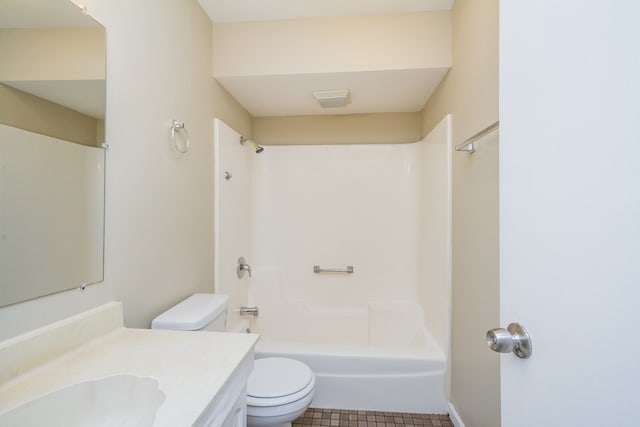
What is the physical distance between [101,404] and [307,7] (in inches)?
81.3

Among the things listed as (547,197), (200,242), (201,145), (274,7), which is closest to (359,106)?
(274,7)

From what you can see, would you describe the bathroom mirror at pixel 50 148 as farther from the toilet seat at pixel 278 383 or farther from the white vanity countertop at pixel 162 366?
the toilet seat at pixel 278 383

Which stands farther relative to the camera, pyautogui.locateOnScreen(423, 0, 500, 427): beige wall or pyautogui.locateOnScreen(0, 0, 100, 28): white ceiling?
pyautogui.locateOnScreen(423, 0, 500, 427): beige wall

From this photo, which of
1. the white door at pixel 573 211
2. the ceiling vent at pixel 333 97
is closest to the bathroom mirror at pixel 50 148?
the white door at pixel 573 211

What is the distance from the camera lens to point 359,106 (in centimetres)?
249

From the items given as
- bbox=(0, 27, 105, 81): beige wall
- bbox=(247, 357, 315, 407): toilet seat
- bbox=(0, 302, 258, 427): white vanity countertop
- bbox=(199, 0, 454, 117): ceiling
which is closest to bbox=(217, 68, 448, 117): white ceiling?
bbox=(199, 0, 454, 117): ceiling

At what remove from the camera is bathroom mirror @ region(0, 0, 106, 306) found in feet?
2.50

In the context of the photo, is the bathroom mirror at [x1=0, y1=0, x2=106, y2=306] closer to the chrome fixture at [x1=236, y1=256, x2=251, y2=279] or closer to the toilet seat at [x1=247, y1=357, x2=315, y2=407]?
the toilet seat at [x1=247, y1=357, x2=315, y2=407]

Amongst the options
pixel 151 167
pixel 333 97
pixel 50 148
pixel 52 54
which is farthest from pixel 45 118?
pixel 333 97

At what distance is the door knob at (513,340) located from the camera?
0.57 m

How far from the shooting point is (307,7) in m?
1.74

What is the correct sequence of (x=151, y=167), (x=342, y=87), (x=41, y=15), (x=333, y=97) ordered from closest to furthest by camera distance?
1. (x=41, y=15)
2. (x=151, y=167)
3. (x=342, y=87)
4. (x=333, y=97)

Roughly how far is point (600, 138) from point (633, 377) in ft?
1.08

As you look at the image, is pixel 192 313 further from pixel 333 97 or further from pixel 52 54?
pixel 333 97
